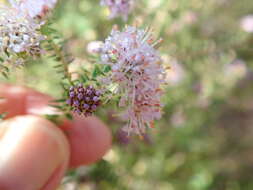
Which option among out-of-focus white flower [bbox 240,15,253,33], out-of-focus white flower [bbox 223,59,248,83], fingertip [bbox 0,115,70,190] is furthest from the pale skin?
out-of-focus white flower [bbox 240,15,253,33]

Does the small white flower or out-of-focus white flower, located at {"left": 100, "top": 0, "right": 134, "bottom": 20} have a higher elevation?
out-of-focus white flower, located at {"left": 100, "top": 0, "right": 134, "bottom": 20}

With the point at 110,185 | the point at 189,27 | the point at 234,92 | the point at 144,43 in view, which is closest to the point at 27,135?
the point at 144,43

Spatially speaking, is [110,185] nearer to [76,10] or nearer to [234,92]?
[76,10]

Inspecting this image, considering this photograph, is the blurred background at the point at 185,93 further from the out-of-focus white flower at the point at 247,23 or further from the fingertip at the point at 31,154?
the fingertip at the point at 31,154

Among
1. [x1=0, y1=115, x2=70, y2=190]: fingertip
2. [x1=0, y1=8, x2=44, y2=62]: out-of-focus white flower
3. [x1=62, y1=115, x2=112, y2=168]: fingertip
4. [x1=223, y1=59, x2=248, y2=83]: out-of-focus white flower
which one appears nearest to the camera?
[x1=0, y1=8, x2=44, y2=62]: out-of-focus white flower

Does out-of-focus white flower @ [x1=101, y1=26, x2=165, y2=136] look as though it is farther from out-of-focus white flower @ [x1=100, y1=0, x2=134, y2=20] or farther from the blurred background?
the blurred background

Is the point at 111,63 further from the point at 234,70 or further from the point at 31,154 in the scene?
the point at 234,70

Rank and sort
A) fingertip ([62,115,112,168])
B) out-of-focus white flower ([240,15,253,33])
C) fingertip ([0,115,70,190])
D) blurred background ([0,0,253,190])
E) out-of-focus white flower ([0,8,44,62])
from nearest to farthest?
out-of-focus white flower ([0,8,44,62])
fingertip ([0,115,70,190])
fingertip ([62,115,112,168])
blurred background ([0,0,253,190])
out-of-focus white flower ([240,15,253,33])
